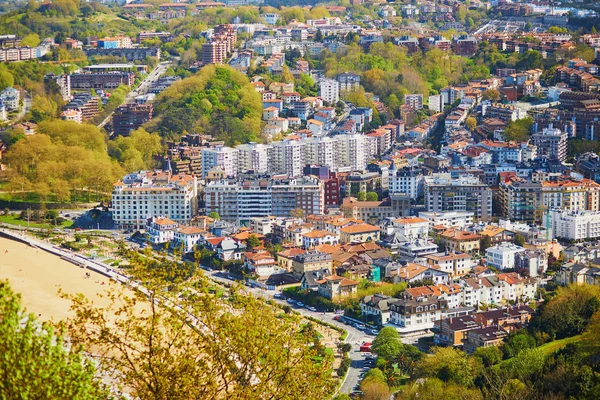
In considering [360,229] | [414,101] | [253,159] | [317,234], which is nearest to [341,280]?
[317,234]

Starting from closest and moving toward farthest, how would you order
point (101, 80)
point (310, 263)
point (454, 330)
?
point (454, 330) → point (310, 263) → point (101, 80)

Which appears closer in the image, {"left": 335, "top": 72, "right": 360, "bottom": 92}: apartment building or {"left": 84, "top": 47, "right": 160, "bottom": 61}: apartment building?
{"left": 335, "top": 72, "right": 360, "bottom": 92}: apartment building

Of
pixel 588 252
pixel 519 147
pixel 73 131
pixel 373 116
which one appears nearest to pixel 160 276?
pixel 588 252

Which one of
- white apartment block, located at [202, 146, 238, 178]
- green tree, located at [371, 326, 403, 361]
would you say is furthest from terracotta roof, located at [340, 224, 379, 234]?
green tree, located at [371, 326, 403, 361]

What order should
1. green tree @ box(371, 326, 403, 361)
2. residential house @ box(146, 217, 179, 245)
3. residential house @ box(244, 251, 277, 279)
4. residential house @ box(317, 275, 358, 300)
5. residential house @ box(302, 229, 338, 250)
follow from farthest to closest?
residential house @ box(146, 217, 179, 245) → residential house @ box(302, 229, 338, 250) → residential house @ box(244, 251, 277, 279) → residential house @ box(317, 275, 358, 300) → green tree @ box(371, 326, 403, 361)

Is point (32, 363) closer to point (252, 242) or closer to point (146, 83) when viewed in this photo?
point (252, 242)

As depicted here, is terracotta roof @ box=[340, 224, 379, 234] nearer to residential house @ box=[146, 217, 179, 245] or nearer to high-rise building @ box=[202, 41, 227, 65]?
residential house @ box=[146, 217, 179, 245]

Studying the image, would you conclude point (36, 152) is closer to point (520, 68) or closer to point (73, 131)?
point (73, 131)


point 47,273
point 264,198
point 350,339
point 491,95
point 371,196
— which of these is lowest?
point 350,339
